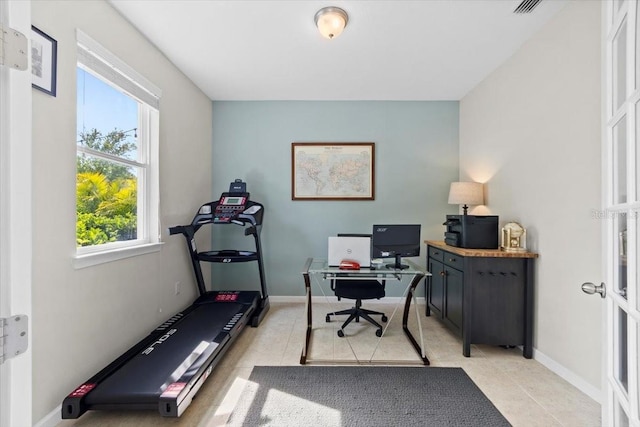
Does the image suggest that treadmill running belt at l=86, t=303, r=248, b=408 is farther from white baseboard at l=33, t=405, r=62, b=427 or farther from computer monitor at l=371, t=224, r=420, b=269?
computer monitor at l=371, t=224, r=420, b=269

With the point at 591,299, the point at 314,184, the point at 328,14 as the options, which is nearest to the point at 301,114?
the point at 314,184

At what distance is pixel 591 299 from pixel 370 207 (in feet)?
7.78

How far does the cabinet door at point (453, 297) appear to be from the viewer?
2.61 m

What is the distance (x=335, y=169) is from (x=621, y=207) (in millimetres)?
3039

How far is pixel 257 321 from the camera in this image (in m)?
3.14

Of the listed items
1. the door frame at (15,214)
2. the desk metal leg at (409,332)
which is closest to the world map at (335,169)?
the desk metal leg at (409,332)

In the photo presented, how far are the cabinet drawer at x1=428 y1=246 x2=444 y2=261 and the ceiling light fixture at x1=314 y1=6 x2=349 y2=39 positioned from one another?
2242 mm

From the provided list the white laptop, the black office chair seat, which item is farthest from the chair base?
the white laptop

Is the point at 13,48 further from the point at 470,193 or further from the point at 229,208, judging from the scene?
the point at 470,193

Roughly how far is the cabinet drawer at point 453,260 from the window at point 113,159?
274 centimetres

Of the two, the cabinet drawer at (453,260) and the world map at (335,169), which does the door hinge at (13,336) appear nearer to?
the cabinet drawer at (453,260)

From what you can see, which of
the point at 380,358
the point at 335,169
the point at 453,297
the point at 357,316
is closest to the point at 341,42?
the point at 335,169

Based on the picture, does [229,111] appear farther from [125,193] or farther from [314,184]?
[125,193]

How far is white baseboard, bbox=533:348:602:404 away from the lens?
193 cm
